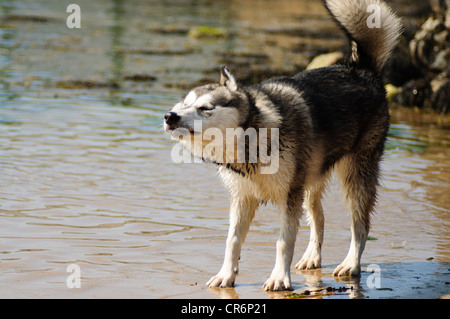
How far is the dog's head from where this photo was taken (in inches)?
184

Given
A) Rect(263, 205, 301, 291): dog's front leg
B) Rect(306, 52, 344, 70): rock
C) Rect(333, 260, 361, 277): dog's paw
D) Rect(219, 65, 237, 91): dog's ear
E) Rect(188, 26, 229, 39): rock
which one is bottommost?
Rect(333, 260, 361, 277): dog's paw

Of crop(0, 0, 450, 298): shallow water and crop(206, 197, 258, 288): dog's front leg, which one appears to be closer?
crop(206, 197, 258, 288): dog's front leg

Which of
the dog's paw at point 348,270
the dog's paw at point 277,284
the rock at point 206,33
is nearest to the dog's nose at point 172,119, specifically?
the dog's paw at point 277,284

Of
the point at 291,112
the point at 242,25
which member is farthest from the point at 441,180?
the point at 242,25

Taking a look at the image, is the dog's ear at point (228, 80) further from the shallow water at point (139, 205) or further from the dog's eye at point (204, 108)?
the shallow water at point (139, 205)

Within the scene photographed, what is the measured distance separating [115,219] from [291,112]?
234 cm

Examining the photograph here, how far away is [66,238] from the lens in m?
6.14

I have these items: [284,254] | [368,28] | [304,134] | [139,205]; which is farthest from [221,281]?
[368,28]

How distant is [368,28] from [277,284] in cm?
245

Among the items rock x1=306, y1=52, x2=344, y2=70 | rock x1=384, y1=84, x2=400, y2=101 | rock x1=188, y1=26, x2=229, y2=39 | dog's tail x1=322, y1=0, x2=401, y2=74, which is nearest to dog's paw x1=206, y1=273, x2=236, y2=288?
dog's tail x1=322, y1=0, x2=401, y2=74

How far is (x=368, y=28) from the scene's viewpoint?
20.1 feet

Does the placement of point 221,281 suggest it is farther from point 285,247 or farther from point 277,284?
point 285,247

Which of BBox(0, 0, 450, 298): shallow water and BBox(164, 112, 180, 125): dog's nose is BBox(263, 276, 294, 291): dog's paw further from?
BBox(164, 112, 180, 125): dog's nose

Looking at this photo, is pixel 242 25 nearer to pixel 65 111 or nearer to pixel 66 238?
pixel 65 111
